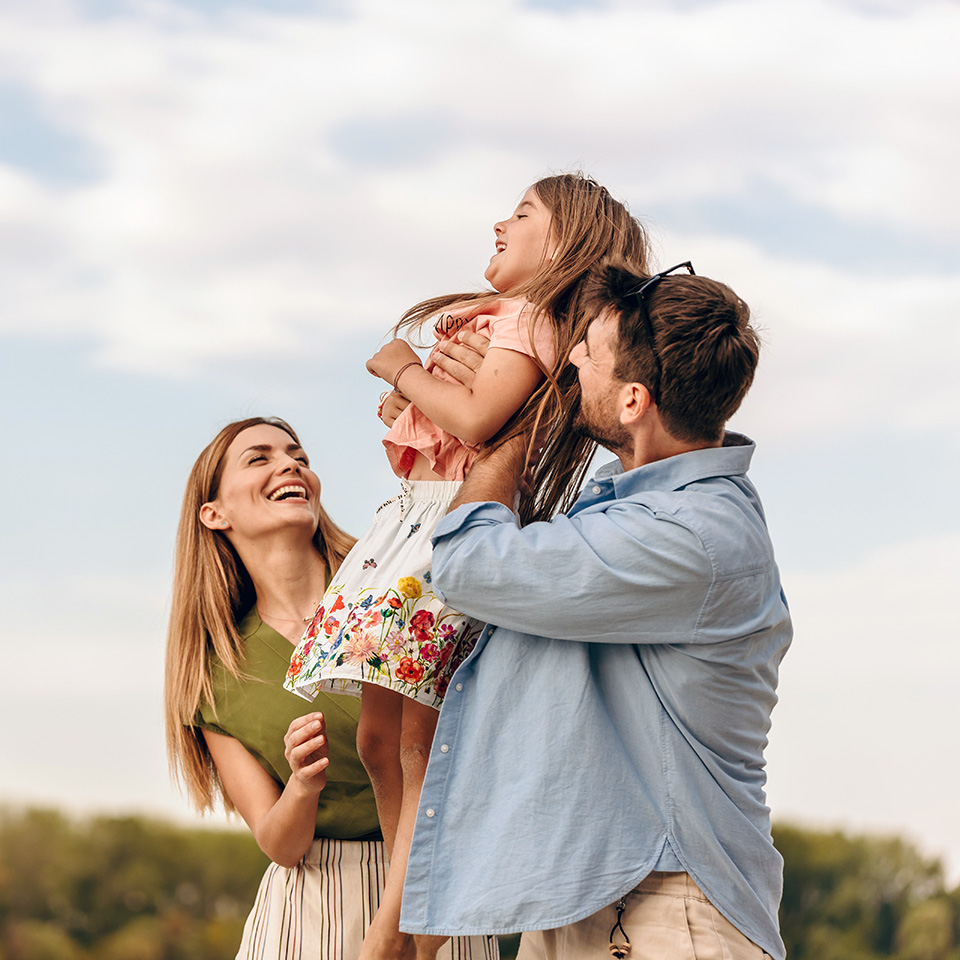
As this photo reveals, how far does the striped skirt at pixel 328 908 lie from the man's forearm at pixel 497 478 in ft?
4.16

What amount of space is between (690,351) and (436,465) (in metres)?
0.72

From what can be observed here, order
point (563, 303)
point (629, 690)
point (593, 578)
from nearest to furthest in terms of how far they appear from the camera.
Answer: point (593, 578)
point (629, 690)
point (563, 303)

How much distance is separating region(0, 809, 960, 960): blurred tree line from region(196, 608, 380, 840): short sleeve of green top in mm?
6531

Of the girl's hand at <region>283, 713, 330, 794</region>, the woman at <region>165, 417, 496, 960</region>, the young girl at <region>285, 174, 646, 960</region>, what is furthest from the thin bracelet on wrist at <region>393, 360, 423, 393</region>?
the woman at <region>165, 417, 496, 960</region>

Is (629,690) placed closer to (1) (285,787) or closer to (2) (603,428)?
(2) (603,428)

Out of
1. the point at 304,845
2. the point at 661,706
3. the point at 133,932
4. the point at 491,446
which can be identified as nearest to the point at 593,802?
the point at 661,706

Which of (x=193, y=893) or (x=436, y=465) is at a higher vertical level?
(x=436, y=465)

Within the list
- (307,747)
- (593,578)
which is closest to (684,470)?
(593,578)

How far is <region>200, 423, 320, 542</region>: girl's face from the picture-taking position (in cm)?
347

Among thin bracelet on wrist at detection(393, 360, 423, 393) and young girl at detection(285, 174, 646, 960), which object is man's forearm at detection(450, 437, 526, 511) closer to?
young girl at detection(285, 174, 646, 960)

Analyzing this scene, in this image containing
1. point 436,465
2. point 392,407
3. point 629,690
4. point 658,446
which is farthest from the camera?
point 392,407

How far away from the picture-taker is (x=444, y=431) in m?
2.66

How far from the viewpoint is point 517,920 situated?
2092mm

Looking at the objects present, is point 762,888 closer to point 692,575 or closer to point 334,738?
point 692,575
